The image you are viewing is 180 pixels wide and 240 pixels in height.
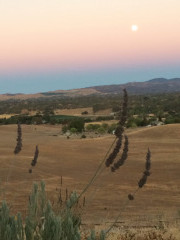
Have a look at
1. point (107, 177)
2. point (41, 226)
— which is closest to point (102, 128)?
point (107, 177)

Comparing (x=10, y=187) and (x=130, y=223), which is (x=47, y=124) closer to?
(x=10, y=187)

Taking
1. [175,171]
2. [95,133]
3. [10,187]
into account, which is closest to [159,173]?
[175,171]

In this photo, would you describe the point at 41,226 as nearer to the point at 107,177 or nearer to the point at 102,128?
the point at 107,177

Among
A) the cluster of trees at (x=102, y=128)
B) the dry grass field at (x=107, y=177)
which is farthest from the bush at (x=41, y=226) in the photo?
the cluster of trees at (x=102, y=128)

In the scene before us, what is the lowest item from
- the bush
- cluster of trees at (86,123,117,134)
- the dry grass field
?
the dry grass field

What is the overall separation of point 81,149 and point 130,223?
13.9 meters

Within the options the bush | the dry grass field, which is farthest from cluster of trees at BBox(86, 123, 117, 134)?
the bush

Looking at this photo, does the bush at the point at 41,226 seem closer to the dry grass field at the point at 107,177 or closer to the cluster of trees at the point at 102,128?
the dry grass field at the point at 107,177

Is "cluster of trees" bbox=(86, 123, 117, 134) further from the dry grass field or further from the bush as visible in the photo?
the bush

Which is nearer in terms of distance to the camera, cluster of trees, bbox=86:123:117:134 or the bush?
the bush

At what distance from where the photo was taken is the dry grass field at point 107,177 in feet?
30.9

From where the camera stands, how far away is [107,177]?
13633mm

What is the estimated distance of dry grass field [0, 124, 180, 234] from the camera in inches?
371

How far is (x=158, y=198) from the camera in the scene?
11352 millimetres
